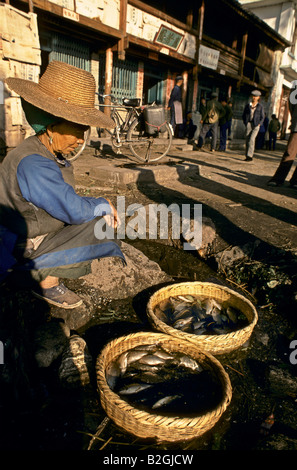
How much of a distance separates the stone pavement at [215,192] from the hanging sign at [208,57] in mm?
7296

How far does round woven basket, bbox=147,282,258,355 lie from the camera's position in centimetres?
220

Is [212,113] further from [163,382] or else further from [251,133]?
[163,382]

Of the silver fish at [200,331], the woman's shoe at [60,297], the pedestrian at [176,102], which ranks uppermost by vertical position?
the pedestrian at [176,102]

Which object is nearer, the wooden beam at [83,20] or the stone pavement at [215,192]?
the stone pavement at [215,192]

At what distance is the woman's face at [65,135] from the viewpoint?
206 cm

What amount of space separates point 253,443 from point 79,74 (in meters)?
2.43

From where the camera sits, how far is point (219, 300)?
9.55 feet

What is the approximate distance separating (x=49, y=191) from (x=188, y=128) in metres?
12.5

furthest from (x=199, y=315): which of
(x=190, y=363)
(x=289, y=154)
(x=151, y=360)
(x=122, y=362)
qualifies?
(x=289, y=154)

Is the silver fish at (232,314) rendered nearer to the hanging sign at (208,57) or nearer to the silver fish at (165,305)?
the silver fish at (165,305)

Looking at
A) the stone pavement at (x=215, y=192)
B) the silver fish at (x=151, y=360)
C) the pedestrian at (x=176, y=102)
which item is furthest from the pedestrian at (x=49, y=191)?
the pedestrian at (x=176, y=102)

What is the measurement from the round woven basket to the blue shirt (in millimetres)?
952

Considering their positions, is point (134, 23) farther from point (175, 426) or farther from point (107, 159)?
point (175, 426)
